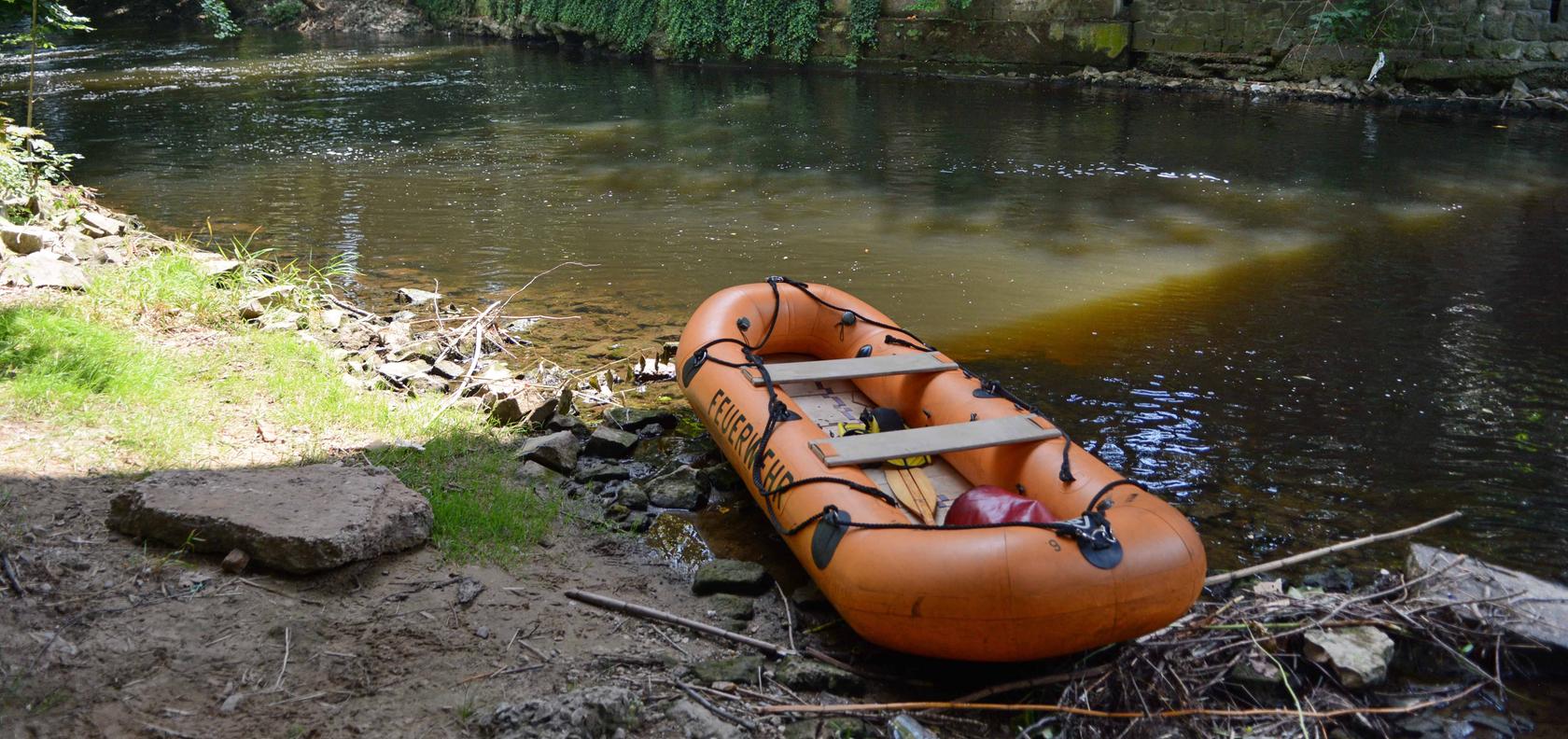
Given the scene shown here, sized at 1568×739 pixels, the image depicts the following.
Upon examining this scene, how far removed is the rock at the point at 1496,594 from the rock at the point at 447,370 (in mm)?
3571

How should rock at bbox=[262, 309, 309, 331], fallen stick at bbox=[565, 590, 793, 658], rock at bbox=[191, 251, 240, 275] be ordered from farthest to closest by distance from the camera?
rock at bbox=[191, 251, 240, 275], rock at bbox=[262, 309, 309, 331], fallen stick at bbox=[565, 590, 793, 658]

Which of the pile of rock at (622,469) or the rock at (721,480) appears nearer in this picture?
the pile of rock at (622,469)

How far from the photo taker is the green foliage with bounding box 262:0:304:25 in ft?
69.9

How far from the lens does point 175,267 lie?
4949mm

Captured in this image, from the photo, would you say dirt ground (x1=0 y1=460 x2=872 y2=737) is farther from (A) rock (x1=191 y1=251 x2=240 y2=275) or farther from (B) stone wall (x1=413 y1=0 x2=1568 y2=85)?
(B) stone wall (x1=413 y1=0 x2=1568 y2=85)

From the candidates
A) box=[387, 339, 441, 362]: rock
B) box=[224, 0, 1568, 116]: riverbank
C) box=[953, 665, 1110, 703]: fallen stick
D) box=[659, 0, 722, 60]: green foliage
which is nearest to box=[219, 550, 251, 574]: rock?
box=[953, 665, 1110, 703]: fallen stick

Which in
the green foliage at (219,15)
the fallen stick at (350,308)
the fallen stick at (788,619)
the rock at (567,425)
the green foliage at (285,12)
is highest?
the green foliage at (285,12)

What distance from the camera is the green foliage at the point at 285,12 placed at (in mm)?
21297

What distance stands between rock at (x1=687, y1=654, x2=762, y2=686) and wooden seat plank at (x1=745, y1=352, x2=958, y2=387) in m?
1.26

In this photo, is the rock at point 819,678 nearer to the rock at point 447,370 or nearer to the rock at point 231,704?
the rock at point 231,704

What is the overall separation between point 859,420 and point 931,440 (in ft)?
2.45

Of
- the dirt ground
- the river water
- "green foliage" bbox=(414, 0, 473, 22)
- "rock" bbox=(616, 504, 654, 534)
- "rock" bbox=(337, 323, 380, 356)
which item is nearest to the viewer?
the dirt ground

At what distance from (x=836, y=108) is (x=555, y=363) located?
7.69m

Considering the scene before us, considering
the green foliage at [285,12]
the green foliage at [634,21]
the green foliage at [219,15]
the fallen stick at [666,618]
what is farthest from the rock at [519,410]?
the green foliage at [285,12]
